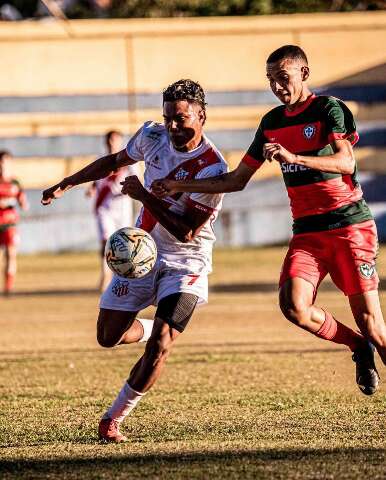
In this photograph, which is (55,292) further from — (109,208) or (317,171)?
(317,171)

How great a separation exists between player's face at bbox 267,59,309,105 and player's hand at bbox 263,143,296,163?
2.36 feet

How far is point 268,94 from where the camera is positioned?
112 ft

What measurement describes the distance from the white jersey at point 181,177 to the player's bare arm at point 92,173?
250 millimetres

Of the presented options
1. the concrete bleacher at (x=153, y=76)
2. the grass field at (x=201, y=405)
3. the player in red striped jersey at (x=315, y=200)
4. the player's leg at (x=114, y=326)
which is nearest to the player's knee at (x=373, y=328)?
the player in red striped jersey at (x=315, y=200)

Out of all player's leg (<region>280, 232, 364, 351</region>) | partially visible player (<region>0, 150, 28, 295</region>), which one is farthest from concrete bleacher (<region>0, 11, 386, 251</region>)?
player's leg (<region>280, 232, 364, 351</region>)

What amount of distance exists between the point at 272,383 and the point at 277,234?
76.3ft

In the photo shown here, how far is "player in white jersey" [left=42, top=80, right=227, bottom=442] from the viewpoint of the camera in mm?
7867

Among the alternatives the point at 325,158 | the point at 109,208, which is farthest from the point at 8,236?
the point at 325,158

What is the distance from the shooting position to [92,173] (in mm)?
8812

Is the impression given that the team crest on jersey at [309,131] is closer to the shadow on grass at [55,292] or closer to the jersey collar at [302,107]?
the jersey collar at [302,107]

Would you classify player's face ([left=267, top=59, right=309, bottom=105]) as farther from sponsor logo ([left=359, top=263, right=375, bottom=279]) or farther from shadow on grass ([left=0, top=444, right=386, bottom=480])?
shadow on grass ([left=0, top=444, right=386, bottom=480])

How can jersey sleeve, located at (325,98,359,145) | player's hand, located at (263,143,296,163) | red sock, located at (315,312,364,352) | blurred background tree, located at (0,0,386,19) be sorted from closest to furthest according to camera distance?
player's hand, located at (263,143,296,163)
jersey sleeve, located at (325,98,359,145)
red sock, located at (315,312,364,352)
blurred background tree, located at (0,0,386,19)

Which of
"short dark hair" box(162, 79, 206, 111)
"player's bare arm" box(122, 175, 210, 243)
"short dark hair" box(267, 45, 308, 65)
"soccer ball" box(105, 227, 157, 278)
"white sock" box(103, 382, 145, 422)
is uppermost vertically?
"short dark hair" box(267, 45, 308, 65)

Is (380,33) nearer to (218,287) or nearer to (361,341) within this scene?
(218,287)
